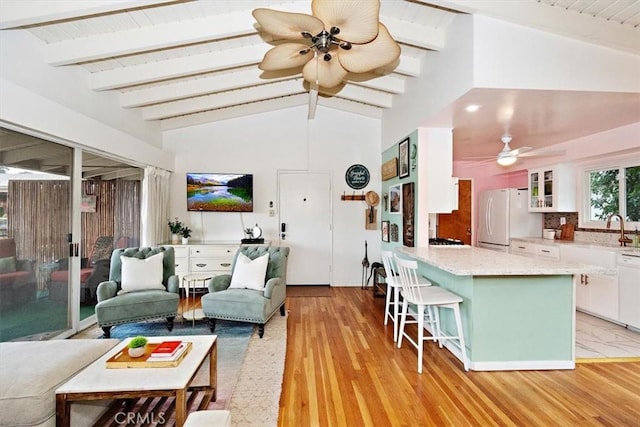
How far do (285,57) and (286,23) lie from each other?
0.48 meters

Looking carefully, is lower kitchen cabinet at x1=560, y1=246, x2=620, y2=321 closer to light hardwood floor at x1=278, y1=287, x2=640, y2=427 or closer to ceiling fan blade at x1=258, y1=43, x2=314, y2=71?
light hardwood floor at x1=278, y1=287, x2=640, y2=427

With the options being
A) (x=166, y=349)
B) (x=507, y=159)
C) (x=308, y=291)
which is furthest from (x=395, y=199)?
(x=166, y=349)

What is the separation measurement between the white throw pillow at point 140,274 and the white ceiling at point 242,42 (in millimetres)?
1931

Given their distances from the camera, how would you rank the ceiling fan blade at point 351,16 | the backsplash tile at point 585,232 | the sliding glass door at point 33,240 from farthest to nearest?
the backsplash tile at point 585,232 < the sliding glass door at point 33,240 < the ceiling fan blade at point 351,16

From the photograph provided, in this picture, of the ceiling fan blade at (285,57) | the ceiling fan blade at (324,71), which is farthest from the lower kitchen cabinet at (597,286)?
the ceiling fan blade at (285,57)

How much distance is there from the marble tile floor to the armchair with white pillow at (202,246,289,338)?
9.50 feet

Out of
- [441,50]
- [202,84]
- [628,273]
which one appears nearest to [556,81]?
[441,50]

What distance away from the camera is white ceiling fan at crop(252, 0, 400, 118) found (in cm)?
189

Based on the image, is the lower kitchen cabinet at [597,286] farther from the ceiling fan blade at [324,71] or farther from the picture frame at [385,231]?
the ceiling fan blade at [324,71]

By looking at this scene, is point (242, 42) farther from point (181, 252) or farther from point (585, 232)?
point (585, 232)

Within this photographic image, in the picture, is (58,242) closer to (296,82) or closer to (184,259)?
(184,259)

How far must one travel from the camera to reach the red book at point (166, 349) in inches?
74.9

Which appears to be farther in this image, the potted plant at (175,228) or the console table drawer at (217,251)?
the potted plant at (175,228)

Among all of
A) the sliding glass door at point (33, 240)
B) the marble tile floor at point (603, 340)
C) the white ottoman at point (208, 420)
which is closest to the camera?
the white ottoman at point (208, 420)
